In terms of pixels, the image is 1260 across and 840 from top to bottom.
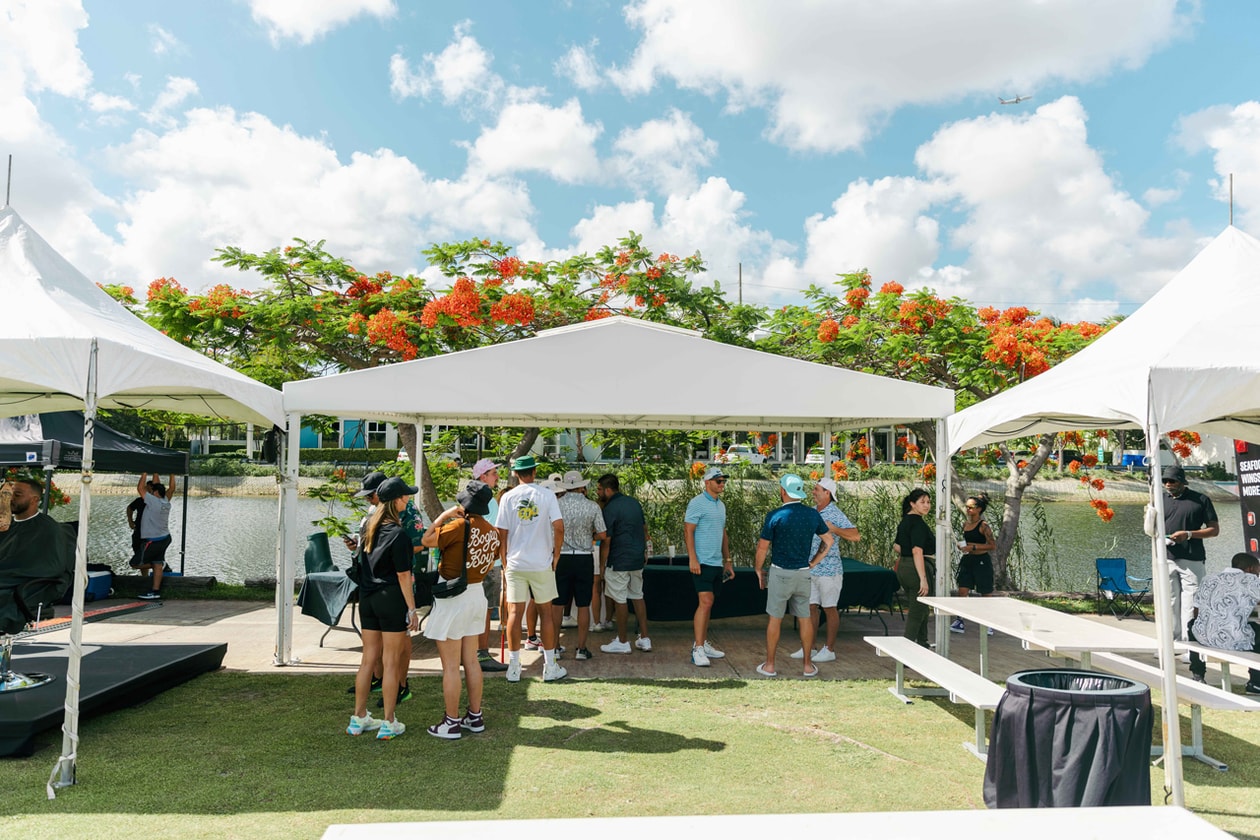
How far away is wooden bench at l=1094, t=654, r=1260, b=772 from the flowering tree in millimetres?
5005

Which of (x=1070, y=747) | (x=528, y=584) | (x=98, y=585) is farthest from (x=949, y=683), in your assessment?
(x=98, y=585)

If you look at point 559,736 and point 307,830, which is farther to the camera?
point 559,736

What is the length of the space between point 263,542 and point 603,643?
38.3 ft

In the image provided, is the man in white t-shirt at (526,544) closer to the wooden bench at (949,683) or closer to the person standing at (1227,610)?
the wooden bench at (949,683)

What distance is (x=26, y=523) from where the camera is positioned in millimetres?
5297

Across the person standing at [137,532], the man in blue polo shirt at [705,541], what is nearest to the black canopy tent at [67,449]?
the person standing at [137,532]

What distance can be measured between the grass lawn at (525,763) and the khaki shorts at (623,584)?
1.34 meters

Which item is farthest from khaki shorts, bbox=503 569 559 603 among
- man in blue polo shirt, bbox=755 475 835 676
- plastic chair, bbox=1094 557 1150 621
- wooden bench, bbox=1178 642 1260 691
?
plastic chair, bbox=1094 557 1150 621

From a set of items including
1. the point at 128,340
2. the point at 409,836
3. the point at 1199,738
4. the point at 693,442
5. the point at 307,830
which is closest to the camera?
the point at 409,836

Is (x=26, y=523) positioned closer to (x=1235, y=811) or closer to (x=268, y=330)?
(x=268, y=330)

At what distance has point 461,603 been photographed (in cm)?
498

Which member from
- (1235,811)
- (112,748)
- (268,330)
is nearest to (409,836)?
(112,748)

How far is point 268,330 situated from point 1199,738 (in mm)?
9668

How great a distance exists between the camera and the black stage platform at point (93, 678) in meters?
4.64
